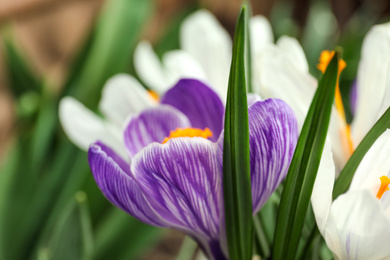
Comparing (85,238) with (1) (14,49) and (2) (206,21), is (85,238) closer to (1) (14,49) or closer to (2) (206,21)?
(2) (206,21)

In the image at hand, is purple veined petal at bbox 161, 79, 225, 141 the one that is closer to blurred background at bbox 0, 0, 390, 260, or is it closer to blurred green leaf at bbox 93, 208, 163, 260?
blurred background at bbox 0, 0, 390, 260

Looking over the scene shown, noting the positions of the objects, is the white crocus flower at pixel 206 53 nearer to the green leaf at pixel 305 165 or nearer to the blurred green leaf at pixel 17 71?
the green leaf at pixel 305 165

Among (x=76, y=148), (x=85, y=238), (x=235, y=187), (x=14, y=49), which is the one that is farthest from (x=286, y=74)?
(x=14, y=49)

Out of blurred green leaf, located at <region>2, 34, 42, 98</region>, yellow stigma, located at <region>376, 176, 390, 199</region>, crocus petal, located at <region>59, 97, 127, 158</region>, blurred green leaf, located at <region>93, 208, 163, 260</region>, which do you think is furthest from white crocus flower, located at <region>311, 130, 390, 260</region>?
blurred green leaf, located at <region>2, 34, 42, 98</region>

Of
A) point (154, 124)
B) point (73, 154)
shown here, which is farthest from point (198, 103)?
point (73, 154)

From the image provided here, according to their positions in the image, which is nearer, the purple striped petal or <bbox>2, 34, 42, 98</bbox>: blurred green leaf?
the purple striped petal

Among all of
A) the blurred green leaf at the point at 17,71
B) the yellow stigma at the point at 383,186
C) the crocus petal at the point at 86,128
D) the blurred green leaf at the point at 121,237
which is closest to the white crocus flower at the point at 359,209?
the yellow stigma at the point at 383,186

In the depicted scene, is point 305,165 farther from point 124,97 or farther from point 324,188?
point 124,97
